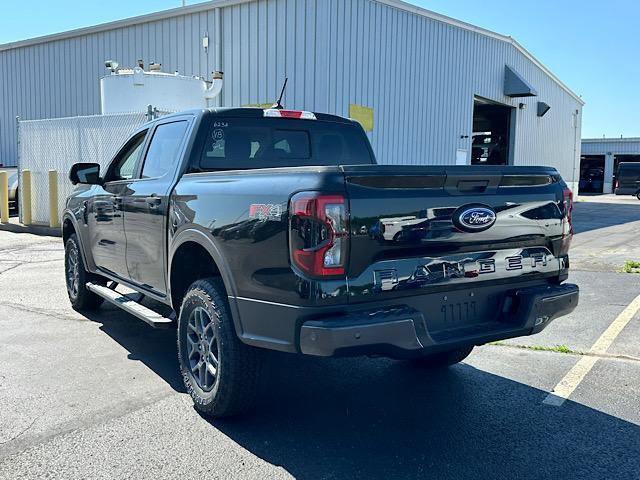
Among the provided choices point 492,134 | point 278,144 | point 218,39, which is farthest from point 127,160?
point 492,134

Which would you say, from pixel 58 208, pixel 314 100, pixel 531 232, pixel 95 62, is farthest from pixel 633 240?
pixel 95 62

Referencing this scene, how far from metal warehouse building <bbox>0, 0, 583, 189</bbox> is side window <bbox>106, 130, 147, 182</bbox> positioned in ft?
28.7

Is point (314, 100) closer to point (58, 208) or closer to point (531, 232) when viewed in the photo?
point (58, 208)

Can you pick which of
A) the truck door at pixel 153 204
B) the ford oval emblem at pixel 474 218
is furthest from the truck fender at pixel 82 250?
the ford oval emblem at pixel 474 218

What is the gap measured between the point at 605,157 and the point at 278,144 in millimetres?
51258

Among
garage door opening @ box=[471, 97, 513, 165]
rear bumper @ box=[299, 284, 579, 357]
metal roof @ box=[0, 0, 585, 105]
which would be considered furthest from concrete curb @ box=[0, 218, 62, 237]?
garage door opening @ box=[471, 97, 513, 165]

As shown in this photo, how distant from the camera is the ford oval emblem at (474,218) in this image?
3318 millimetres

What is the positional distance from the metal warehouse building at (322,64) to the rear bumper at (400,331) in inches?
430

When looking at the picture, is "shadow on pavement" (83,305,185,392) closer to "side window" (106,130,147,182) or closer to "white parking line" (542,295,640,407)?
"side window" (106,130,147,182)

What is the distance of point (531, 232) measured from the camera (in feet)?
12.0

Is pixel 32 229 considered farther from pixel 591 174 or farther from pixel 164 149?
pixel 591 174

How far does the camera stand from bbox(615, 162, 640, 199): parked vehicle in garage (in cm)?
3743

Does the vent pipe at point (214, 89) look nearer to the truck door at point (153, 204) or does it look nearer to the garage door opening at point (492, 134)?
the truck door at point (153, 204)

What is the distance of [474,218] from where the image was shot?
336 centimetres
